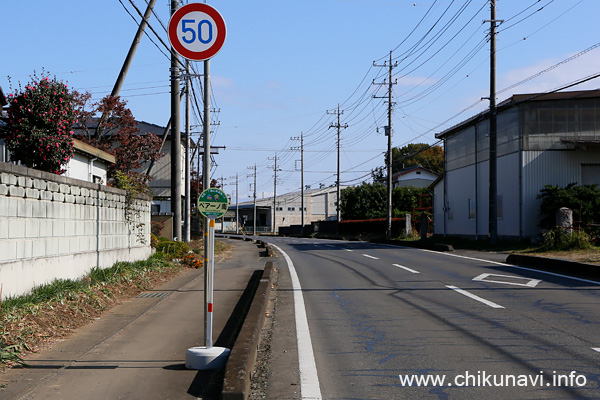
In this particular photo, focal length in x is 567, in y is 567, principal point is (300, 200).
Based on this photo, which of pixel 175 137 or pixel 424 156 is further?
pixel 424 156

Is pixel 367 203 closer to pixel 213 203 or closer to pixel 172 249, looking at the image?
pixel 172 249

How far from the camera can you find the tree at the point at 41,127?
11891 millimetres

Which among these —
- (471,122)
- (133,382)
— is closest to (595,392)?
(133,382)

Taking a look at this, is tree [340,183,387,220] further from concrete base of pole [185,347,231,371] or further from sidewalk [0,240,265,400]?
concrete base of pole [185,347,231,371]

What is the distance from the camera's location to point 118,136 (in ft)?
91.6

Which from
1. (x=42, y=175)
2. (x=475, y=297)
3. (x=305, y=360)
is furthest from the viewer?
(x=475, y=297)

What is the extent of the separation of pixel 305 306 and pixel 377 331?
2.54 metres

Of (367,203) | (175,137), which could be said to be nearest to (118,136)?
(175,137)

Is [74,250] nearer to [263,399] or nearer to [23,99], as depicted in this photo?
[23,99]

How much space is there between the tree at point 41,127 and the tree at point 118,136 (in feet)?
40.8

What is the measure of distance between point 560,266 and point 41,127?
1356cm

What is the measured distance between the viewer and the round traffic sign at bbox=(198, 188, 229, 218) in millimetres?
6387

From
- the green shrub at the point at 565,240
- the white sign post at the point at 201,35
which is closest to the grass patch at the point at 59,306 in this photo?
the white sign post at the point at 201,35

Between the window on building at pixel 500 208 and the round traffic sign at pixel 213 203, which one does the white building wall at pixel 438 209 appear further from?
the round traffic sign at pixel 213 203
